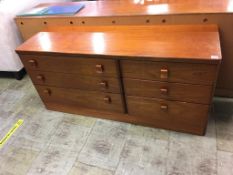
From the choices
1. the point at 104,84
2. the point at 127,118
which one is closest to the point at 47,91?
the point at 104,84

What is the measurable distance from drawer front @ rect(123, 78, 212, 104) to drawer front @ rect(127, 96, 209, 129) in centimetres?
4

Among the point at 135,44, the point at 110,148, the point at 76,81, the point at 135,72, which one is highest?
the point at 135,44

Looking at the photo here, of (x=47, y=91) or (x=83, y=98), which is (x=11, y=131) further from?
(x=83, y=98)

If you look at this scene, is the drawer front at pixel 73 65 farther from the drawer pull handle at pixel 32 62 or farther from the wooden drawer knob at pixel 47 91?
the wooden drawer knob at pixel 47 91

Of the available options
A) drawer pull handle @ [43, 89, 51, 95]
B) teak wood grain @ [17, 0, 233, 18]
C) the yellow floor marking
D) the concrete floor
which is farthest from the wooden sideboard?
the yellow floor marking

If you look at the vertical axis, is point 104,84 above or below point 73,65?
below

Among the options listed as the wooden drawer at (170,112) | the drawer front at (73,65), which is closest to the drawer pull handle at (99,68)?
the drawer front at (73,65)

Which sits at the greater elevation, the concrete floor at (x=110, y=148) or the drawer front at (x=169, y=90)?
the drawer front at (x=169, y=90)

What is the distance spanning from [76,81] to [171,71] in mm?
648

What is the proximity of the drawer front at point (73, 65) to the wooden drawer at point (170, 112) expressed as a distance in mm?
257

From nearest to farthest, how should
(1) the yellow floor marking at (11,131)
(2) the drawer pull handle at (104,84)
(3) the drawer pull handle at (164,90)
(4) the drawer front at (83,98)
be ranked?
(3) the drawer pull handle at (164,90) → (2) the drawer pull handle at (104,84) → (4) the drawer front at (83,98) → (1) the yellow floor marking at (11,131)

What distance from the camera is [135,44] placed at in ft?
3.90

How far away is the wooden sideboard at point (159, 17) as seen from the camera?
1269 millimetres

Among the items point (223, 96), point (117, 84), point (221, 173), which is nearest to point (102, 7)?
point (117, 84)
